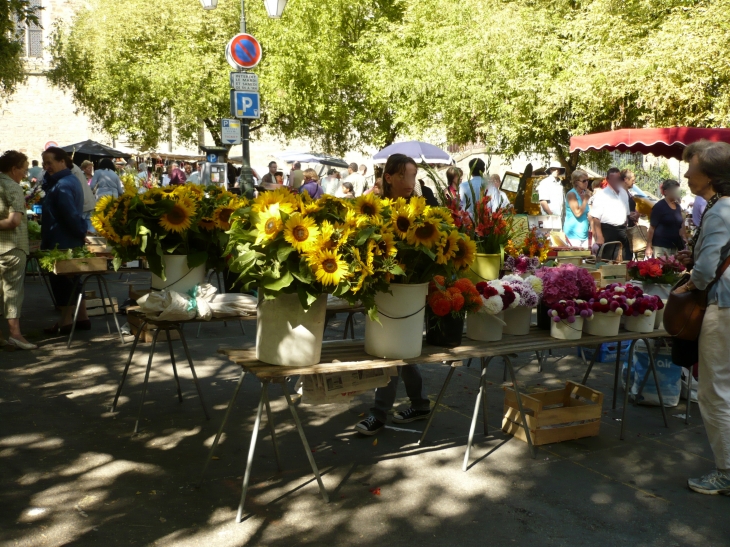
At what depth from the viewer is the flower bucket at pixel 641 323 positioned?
16.6 ft

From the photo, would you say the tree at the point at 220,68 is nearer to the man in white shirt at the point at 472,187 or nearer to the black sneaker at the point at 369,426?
the man in white shirt at the point at 472,187

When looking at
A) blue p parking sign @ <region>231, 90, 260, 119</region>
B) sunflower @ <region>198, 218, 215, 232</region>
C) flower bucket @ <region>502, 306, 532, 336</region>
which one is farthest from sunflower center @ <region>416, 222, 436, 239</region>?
blue p parking sign @ <region>231, 90, 260, 119</region>

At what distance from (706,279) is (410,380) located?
2.01m

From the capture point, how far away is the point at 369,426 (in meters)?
5.10

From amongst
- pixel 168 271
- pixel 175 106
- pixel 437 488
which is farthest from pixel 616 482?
pixel 175 106

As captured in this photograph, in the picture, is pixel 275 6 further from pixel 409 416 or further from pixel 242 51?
pixel 409 416

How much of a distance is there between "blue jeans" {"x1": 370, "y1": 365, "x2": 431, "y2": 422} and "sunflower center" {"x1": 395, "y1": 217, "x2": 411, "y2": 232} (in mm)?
1390

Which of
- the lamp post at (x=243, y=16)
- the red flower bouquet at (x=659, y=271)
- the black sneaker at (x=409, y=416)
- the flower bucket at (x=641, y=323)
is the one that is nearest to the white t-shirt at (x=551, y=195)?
the lamp post at (x=243, y=16)

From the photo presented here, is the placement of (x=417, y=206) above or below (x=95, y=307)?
above

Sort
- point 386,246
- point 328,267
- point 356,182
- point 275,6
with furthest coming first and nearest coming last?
point 356,182, point 275,6, point 386,246, point 328,267

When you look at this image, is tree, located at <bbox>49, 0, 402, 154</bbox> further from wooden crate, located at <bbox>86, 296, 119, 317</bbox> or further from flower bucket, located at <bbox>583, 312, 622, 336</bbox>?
flower bucket, located at <bbox>583, 312, 622, 336</bbox>

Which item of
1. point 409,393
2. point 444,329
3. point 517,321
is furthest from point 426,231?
point 409,393

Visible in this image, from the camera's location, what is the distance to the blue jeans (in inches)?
201

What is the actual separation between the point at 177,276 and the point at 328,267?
5.09ft
